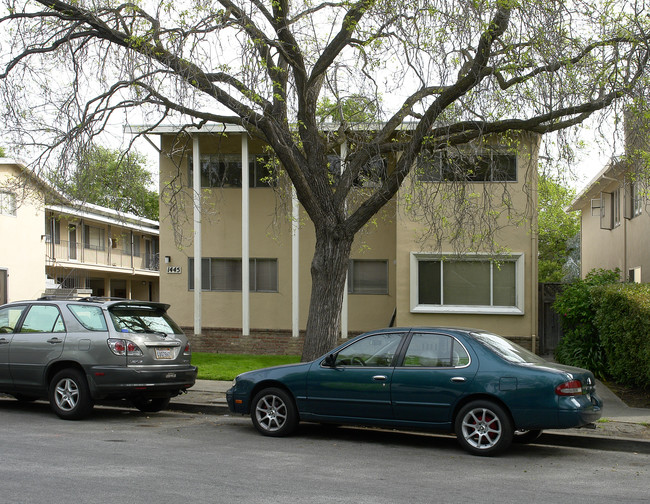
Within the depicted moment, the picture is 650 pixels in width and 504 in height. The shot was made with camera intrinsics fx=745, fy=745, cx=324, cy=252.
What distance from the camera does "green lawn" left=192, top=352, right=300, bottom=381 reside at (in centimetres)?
1466

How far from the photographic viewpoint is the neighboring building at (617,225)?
18.1 meters

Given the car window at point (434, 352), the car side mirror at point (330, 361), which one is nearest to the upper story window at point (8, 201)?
the car side mirror at point (330, 361)

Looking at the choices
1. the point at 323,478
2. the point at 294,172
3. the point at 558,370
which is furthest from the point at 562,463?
the point at 294,172

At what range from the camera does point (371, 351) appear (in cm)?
882

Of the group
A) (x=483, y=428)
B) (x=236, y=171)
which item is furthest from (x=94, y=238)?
(x=483, y=428)

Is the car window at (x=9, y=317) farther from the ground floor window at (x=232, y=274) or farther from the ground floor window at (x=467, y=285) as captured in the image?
the ground floor window at (x=467, y=285)

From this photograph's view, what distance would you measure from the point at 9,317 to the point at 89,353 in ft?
6.04

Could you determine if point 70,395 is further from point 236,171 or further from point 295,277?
point 236,171

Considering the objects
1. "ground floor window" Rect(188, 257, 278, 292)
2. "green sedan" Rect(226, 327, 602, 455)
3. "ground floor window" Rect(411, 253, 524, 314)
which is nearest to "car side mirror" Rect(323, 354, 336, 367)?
"green sedan" Rect(226, 327, 602, 455)

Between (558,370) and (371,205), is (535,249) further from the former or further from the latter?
(558,370)

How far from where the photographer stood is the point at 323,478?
6852 mm

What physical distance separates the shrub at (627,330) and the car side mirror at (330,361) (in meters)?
4.69

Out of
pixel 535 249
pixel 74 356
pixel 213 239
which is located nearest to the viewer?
pixel 74 356

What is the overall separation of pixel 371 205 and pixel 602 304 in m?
4.69
